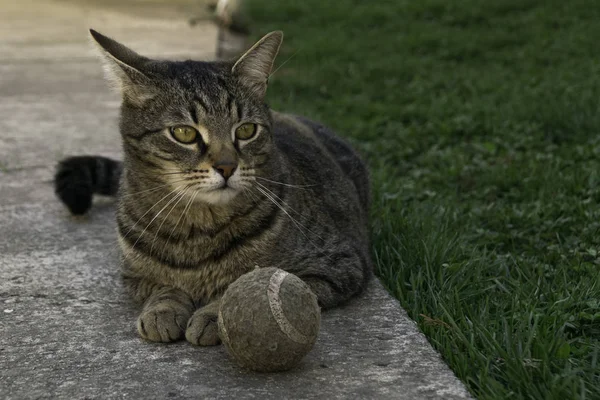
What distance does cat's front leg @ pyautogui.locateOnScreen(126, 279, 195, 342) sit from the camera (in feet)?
10.3

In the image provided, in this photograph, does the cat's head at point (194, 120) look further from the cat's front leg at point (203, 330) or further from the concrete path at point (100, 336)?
the concrete path at point (100, 336)

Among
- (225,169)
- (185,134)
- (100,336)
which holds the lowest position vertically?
(100,336)

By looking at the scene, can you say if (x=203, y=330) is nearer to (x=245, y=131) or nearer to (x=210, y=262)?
(x=210, y=262)

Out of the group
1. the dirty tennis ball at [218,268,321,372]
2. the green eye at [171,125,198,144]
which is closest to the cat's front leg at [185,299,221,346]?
the dirty tennis ball at [218,268,321,372]

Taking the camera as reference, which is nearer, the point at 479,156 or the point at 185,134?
the point at 185,134

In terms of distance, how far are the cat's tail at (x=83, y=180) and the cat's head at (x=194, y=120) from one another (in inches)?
38.0

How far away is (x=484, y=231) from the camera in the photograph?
4371 mm

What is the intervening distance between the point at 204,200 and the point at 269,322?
2.24ft

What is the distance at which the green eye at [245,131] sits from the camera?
11.1 ft

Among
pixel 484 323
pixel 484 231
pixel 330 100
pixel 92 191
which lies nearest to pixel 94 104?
pixel 330 100

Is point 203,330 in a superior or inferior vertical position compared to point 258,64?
inferior

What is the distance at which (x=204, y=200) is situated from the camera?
3297 mm

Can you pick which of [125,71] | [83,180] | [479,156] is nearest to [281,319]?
[125,71]

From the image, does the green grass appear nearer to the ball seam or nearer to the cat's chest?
the ball seam
